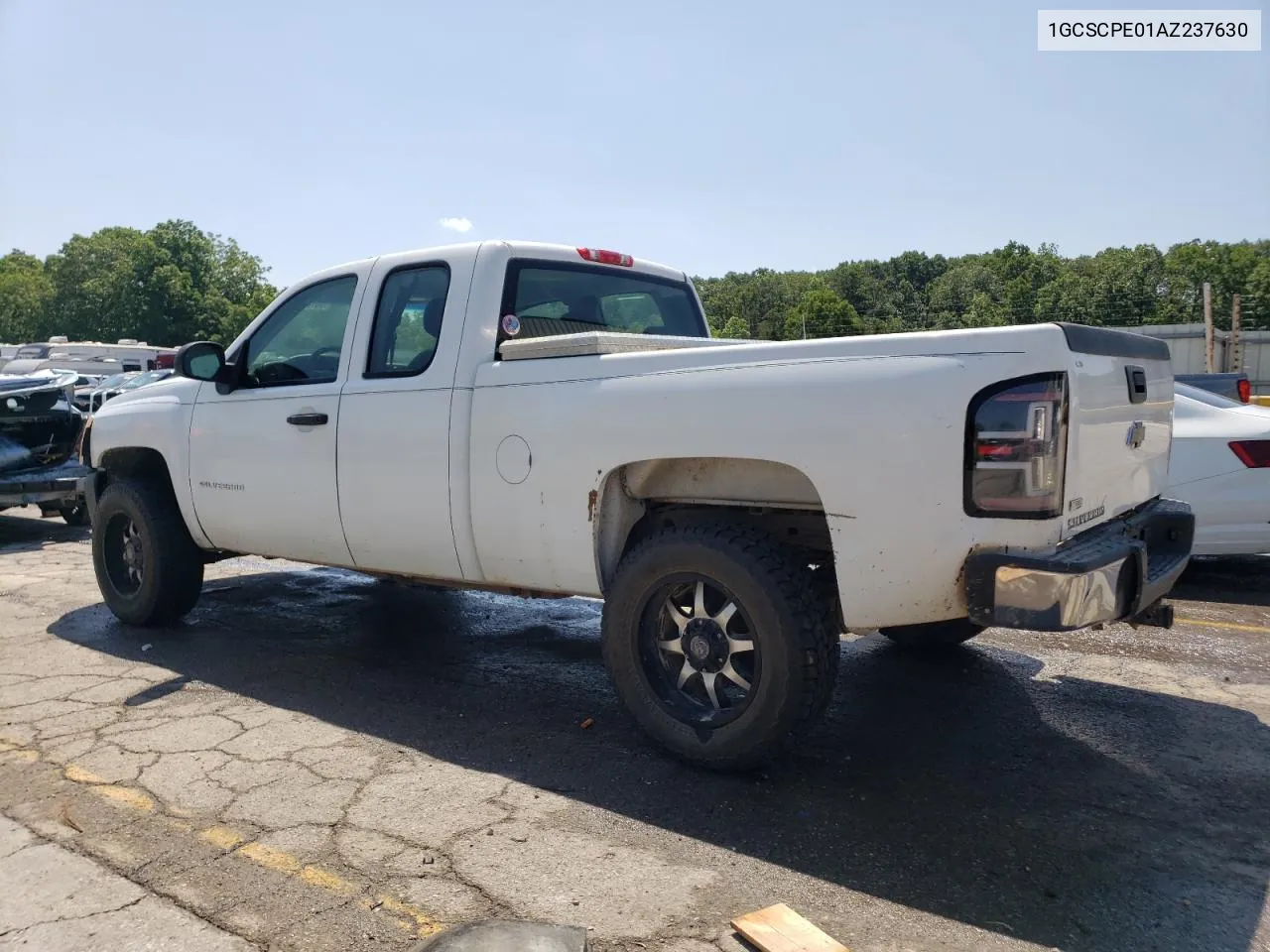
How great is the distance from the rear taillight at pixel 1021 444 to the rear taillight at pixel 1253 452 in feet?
14.1

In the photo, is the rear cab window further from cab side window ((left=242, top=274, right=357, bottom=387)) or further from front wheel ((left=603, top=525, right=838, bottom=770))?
front wheel ((left=603, top=525, right=838, bottom=770))

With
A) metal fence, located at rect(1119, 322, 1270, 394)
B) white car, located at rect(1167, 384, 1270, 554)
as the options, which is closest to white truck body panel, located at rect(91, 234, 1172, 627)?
white car, located at rect(1167, 384, 1270, 554)

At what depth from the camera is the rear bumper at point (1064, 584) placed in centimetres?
293

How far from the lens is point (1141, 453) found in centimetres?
378

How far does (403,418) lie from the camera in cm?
444

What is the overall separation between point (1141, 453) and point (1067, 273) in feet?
257

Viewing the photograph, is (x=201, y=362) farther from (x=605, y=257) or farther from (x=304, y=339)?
(x=605, y=257)

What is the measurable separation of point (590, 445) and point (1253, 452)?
16.3ft

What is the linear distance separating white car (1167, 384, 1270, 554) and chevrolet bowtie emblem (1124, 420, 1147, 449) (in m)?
2.95

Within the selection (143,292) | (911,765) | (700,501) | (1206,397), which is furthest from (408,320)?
(143,292)

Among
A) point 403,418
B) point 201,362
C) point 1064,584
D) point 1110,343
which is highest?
point 201,362

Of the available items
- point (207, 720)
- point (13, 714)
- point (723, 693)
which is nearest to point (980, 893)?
point (723, 693)

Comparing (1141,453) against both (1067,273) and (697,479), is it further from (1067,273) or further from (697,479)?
(1067,273)

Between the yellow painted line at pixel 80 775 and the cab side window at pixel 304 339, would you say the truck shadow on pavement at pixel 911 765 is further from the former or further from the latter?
the cab side window at pixel 304 339
